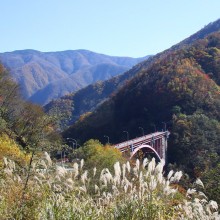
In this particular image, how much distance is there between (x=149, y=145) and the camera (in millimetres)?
50031

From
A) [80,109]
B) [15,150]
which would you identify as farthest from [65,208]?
[80,109]

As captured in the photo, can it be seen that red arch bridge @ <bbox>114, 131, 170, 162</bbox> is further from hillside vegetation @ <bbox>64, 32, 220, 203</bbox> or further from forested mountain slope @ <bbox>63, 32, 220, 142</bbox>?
forested mountain slope @ <bbox>63, 32, 220, 142</bbox>

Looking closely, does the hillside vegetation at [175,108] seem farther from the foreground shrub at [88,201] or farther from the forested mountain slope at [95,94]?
the forested mountain slope at [95,94]

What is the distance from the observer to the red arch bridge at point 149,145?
143 ft

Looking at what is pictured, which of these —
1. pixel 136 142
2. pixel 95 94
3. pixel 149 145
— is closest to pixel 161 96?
pixel 149 145

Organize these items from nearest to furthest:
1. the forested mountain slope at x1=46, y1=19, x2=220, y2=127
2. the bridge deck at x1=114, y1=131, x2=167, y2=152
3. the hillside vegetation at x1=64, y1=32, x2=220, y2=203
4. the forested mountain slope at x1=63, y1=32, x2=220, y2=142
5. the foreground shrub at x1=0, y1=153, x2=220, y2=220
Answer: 1. the foreground shrub at x1=0, y1=153, x2=220, y2=220
2. the bridge deck at x1=114, y1=131, x2=167, y2=152
3. the hillside vegetation at x1=64, y1=32, x2=220, y2=203
4. the forested mountain slope at x1=63, y1=32, x2=220, y2=142
5. the forested mountain slope at x1=46, y1=19, x2=220, y2=127

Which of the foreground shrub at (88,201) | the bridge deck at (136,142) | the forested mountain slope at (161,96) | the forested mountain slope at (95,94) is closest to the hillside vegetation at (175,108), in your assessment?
the forested mountain slope at (161,96)

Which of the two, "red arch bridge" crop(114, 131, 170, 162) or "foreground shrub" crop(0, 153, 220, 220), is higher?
"foreground shrub" crop(0, 153, 220, 220)

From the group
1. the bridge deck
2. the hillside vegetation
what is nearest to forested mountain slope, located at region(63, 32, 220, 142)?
the hillside vegetation

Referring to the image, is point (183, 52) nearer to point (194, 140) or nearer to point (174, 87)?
point (174, 87)

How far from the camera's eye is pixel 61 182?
7.14 metres

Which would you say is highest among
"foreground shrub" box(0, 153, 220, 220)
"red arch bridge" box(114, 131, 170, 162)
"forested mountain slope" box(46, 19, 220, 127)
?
"foreground shrub" box(0, 153, 220, 220)

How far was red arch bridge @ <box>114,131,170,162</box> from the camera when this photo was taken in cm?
4366

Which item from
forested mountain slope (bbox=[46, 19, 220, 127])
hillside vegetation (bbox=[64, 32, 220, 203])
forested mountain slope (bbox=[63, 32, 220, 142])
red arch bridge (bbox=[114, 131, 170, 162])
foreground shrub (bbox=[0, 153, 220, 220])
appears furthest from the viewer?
forested mountain slope (bbox=[46, 19, 220, 127])
